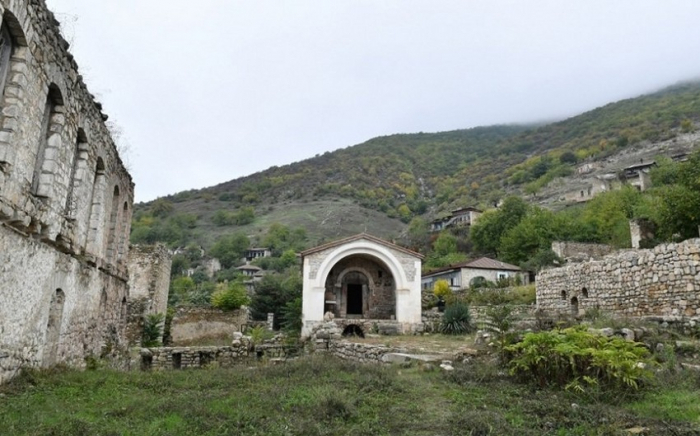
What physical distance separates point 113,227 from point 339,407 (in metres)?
9.50

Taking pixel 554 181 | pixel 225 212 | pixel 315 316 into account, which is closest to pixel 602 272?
pixel 315 316

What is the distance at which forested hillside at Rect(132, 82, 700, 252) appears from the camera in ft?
276

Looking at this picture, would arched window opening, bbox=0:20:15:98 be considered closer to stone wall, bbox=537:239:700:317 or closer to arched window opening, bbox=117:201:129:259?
arched window opening, bbox=117:201:129:259

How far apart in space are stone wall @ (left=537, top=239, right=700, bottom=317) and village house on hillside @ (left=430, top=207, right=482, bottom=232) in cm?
5498

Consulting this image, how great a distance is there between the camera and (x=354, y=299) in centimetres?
2564

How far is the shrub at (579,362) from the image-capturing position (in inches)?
253

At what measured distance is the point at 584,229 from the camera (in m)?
42.6

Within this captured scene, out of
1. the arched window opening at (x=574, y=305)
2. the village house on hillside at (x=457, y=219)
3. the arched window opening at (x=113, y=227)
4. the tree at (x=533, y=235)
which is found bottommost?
the arched window opening at (x=574, y=305)

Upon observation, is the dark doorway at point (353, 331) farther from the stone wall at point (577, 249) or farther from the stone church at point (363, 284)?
the stone wall at point (577, 249)

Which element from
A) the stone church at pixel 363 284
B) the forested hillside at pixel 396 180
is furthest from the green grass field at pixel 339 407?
the forested hillside at pixel 396 180

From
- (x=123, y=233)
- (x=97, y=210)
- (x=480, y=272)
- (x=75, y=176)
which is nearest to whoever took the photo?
(x=75, y=176)

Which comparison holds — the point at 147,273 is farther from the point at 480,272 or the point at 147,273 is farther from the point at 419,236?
the point at 419,236

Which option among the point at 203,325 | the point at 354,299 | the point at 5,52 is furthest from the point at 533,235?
the point at 5,52

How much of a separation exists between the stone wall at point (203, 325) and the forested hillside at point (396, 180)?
5174 cm
